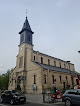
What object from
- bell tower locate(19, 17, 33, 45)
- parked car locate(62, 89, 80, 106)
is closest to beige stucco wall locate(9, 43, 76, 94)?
bell tower locate(19, 17, 33, 45)

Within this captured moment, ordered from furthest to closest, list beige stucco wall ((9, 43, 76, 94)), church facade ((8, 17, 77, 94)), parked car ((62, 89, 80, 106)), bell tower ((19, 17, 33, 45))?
bell tower ((19, 17, 33, 45)) < church facade ((8, 17, 77, 94)) < beige stucco wall ((9, 43, 76, 94)) < parked car ((62, 89, 80, 106))

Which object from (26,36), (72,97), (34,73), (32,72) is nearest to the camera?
(72,97)

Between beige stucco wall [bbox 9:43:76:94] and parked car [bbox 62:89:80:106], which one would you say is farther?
beige stucco wall [bbox 9:43:76:94]

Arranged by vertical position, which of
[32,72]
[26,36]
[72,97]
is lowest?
[72,97]

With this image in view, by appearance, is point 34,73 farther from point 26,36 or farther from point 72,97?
point 72,97

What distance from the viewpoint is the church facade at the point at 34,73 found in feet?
79.9

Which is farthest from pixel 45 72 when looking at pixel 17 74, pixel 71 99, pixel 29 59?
pixel 71 99

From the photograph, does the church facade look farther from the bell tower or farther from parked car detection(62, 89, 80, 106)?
parked car detection(62, 89, 80, 106)

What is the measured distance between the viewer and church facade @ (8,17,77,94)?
24353mm

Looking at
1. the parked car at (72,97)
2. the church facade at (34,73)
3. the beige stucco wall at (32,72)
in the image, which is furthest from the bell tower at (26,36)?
the parked car at (72,97)

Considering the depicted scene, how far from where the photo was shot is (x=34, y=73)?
26.1 metres

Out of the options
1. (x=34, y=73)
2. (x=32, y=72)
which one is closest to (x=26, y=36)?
(x=32, y=72)

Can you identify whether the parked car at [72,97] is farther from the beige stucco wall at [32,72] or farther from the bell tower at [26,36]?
the bell tower at [26,36]

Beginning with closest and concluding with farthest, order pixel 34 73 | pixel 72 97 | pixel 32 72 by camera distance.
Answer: pixel 72 97 < pixel 34 73 < pixel 32 72
